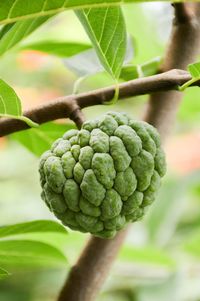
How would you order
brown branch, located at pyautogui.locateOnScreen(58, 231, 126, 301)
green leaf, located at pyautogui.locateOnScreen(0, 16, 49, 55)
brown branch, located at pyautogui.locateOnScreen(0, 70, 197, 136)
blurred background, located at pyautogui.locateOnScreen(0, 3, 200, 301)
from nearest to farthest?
1. brown branch, located at pyautogui.locateOnScreen(0, 70, 197, 136)
2. green leaf, located at pyautogui.locateOnScreen(0, 16, 49, 55)
3. brown branch, located at pyautogui.locateOnScreen(58, 231, 126, 301)
4. blurred background, located at pyautogui.locateOnScreen(0, 3, 200, 301)

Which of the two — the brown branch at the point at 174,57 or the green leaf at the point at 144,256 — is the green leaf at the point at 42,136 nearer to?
the brown branch at the point at 174,57

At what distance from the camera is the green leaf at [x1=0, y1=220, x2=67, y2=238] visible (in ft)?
4.09

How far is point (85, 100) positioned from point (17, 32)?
26cm

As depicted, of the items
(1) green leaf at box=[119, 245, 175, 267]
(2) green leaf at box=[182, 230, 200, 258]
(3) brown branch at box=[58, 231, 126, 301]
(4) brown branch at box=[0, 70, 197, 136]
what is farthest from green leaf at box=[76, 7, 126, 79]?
(2) green leaf at box=[182, 230, 200, 258]

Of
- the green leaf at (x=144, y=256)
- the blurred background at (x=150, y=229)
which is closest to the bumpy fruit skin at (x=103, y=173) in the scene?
the blurred background at (x=150, y=229)

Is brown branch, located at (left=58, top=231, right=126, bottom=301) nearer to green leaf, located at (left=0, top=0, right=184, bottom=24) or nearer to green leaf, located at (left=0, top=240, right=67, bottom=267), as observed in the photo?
green leaf, located at (left=0, top=240, right=67, bottom=267)

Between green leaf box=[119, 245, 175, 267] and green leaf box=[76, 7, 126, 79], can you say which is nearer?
green leaf box=[76, 7, 126, 79]

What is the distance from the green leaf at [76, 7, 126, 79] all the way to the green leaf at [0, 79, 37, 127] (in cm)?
19

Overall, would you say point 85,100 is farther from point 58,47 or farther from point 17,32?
point 58,47

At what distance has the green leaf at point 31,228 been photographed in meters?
1.25

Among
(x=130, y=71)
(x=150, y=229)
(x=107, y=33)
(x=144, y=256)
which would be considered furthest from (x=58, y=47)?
(x=150, y=229)

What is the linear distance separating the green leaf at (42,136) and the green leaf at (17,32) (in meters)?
0.21

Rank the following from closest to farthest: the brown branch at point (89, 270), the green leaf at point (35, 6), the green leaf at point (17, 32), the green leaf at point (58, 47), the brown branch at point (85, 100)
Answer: the green leaf at point (35, 6) → the brown branch at point (85, 100) → the green leaf at point (17, 32) → the brown branch at point (89, 270) → the green leaf at point (58, 47)

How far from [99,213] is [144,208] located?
0.10 metres
